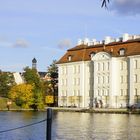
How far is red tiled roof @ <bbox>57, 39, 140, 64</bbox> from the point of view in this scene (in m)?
104

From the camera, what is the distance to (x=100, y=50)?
111625 millimetres

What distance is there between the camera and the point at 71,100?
11850 centimetres

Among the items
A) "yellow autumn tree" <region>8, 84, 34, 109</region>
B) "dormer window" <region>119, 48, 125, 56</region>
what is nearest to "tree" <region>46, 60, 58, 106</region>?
"yellow autumn tree" <region>8, 84, 34, 109</region>

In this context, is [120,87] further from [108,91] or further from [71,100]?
[71,100]

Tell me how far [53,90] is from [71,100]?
513 inches

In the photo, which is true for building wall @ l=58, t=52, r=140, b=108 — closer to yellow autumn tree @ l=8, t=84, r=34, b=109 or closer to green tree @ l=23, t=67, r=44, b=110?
green tree @ l=23, t=67, r=44, b=110

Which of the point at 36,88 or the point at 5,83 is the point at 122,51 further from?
the point at 5,83

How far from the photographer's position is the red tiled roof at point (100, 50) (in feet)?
341

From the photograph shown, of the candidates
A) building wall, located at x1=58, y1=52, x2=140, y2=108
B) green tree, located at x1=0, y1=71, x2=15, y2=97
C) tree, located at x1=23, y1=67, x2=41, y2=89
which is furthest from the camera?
green tree, located at x1=0, y1=71, x2=15, y2=97

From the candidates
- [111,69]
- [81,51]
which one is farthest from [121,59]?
[81,51]

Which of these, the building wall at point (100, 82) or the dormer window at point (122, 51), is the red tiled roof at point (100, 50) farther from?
the building wall at point (100, 82)

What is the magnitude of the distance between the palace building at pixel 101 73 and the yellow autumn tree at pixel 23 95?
7.77 metres

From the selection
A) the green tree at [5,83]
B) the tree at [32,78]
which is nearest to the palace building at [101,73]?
the tree at [32,78]

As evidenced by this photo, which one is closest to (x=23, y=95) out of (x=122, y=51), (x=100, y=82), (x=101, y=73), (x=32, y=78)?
(x=32, y=78)
